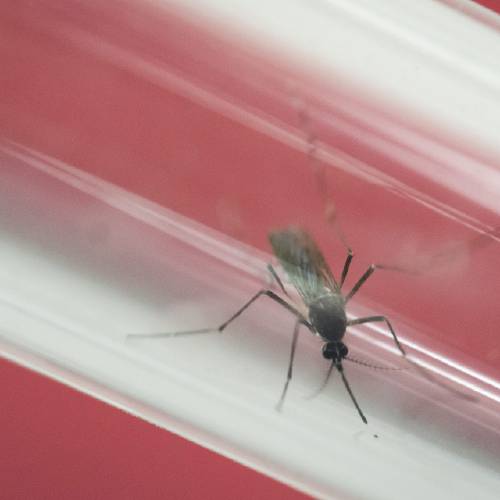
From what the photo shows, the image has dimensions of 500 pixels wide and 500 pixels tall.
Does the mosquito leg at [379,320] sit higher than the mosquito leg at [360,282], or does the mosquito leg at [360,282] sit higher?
the mosquito leg at [360,282]

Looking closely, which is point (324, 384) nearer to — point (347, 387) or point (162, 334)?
point (347, 387)

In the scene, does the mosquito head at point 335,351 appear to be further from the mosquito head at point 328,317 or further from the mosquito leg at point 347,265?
the mosquito leg at point 347,265

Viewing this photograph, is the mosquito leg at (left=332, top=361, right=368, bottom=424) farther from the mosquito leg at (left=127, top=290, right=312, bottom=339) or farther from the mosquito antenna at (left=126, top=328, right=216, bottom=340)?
the mosquito antenna at (left=126, top=328, right=216, bottom=340)

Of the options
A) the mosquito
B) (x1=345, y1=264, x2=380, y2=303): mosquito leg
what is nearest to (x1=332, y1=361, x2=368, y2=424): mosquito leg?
the mosquito

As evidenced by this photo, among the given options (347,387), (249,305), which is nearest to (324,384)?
(347,387)

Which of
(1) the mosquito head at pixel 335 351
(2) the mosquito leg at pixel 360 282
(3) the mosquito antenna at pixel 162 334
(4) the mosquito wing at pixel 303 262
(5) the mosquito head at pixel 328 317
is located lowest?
(3) the mosquito antenna at pixel 162 334

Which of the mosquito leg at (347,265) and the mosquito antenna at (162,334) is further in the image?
the mosquito leg at (347,265)

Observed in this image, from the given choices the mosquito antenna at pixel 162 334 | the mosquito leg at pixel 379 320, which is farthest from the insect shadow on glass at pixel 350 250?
the mosquito antenna at pixel 162 334

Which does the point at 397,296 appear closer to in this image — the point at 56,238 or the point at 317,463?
the point at 317,463
